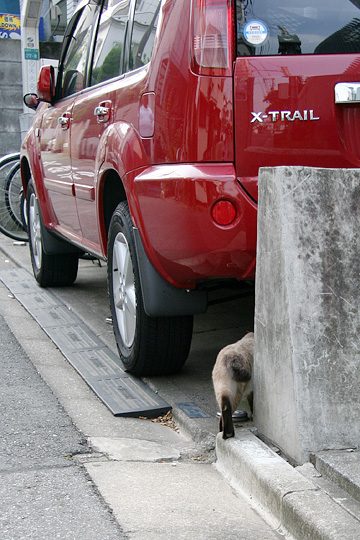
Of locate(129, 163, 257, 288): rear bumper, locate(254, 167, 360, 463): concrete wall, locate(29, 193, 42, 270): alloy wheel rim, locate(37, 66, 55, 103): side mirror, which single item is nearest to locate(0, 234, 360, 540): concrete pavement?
locate(254, 167, 360, 463): concrete wall

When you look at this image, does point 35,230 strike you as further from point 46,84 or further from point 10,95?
point 10,95

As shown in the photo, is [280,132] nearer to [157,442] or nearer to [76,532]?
[157,442]

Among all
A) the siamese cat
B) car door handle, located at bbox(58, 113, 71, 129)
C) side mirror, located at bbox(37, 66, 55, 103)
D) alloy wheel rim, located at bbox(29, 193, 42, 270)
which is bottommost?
the siamese cat

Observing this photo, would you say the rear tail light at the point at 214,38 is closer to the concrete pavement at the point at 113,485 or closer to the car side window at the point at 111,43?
the car side window at the point at 111,43

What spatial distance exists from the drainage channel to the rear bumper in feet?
2.14

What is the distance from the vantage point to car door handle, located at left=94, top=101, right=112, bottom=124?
478 cm

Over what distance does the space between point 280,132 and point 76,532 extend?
72.5 inches

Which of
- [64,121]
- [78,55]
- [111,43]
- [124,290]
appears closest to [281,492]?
[124,290]

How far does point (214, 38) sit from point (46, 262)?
3.81 m

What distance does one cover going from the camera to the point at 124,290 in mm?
4691

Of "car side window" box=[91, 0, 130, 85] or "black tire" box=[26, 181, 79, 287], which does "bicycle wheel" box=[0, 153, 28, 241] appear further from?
"car side window" box=[91, 0, 130, 85]

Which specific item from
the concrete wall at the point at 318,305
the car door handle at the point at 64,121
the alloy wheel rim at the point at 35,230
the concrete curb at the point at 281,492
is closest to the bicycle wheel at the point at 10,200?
the alloy wheel rim at the point at 35,230

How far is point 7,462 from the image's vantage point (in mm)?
3582

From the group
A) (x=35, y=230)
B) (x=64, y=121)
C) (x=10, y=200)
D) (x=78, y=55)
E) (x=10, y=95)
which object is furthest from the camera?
(x=10, y=95)
